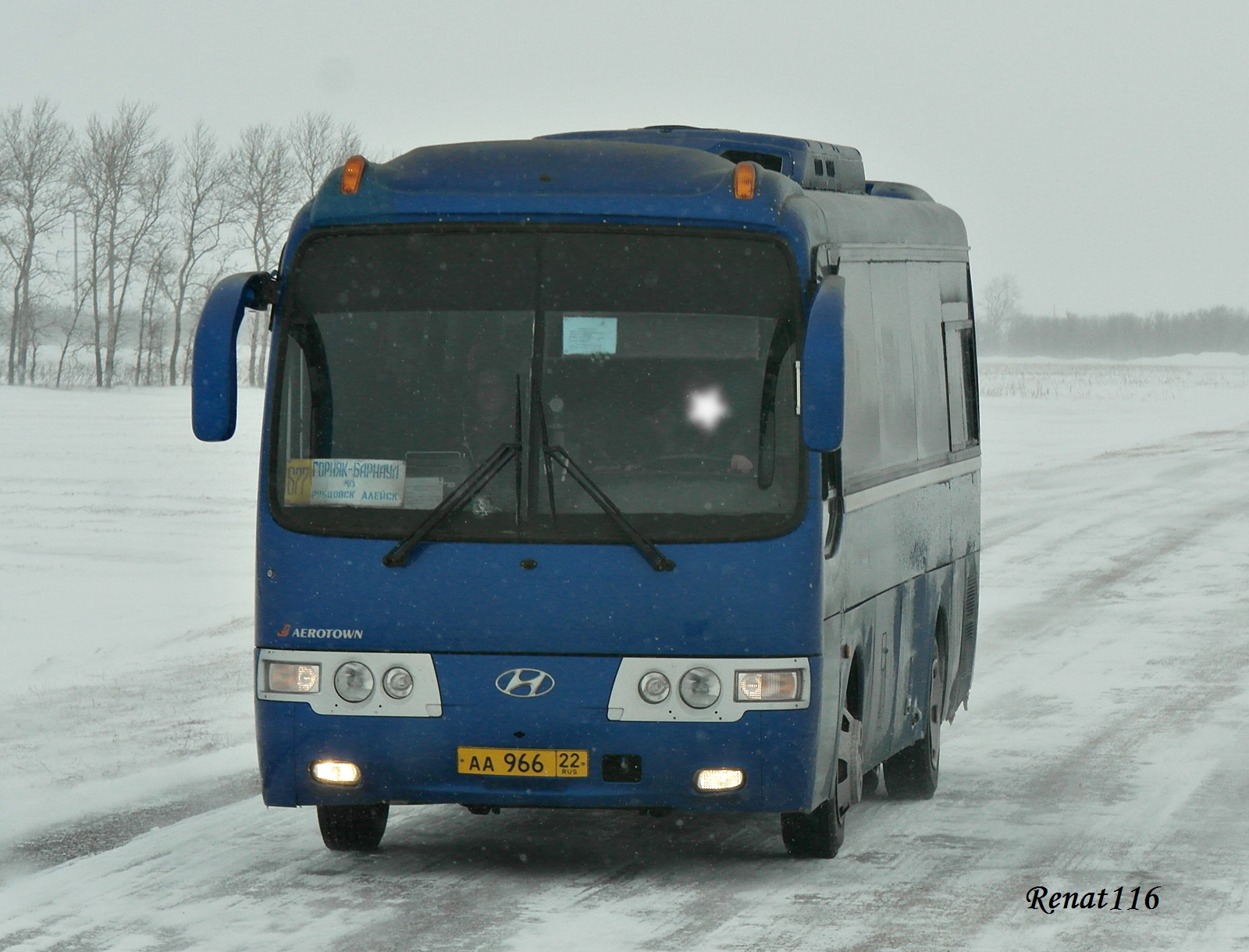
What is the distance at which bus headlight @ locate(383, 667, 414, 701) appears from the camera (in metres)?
8.01

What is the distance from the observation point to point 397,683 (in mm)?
8016

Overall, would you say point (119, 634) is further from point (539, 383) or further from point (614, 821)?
point (539, 383)

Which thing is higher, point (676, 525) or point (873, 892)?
point (676, 525)

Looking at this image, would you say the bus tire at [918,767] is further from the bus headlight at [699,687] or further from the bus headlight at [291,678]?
the bus headlight at [291,678]

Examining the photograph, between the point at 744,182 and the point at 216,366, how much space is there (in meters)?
2.08

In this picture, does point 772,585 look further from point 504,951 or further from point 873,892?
point 504,951

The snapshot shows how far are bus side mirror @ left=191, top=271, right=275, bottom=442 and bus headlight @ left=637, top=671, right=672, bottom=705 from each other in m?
1.75

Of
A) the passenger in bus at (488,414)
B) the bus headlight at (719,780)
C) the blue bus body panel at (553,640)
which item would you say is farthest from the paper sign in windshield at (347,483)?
the bus headlight at (719,780)

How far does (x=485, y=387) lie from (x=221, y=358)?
96cm

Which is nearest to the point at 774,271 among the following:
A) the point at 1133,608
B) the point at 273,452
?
the point at 273,452

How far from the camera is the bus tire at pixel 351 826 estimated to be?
876 centimetres

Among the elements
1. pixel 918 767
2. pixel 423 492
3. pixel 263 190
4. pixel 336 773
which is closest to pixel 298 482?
pixel 423 492

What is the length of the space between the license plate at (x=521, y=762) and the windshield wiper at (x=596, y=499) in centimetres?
76

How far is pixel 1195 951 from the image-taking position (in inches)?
281
